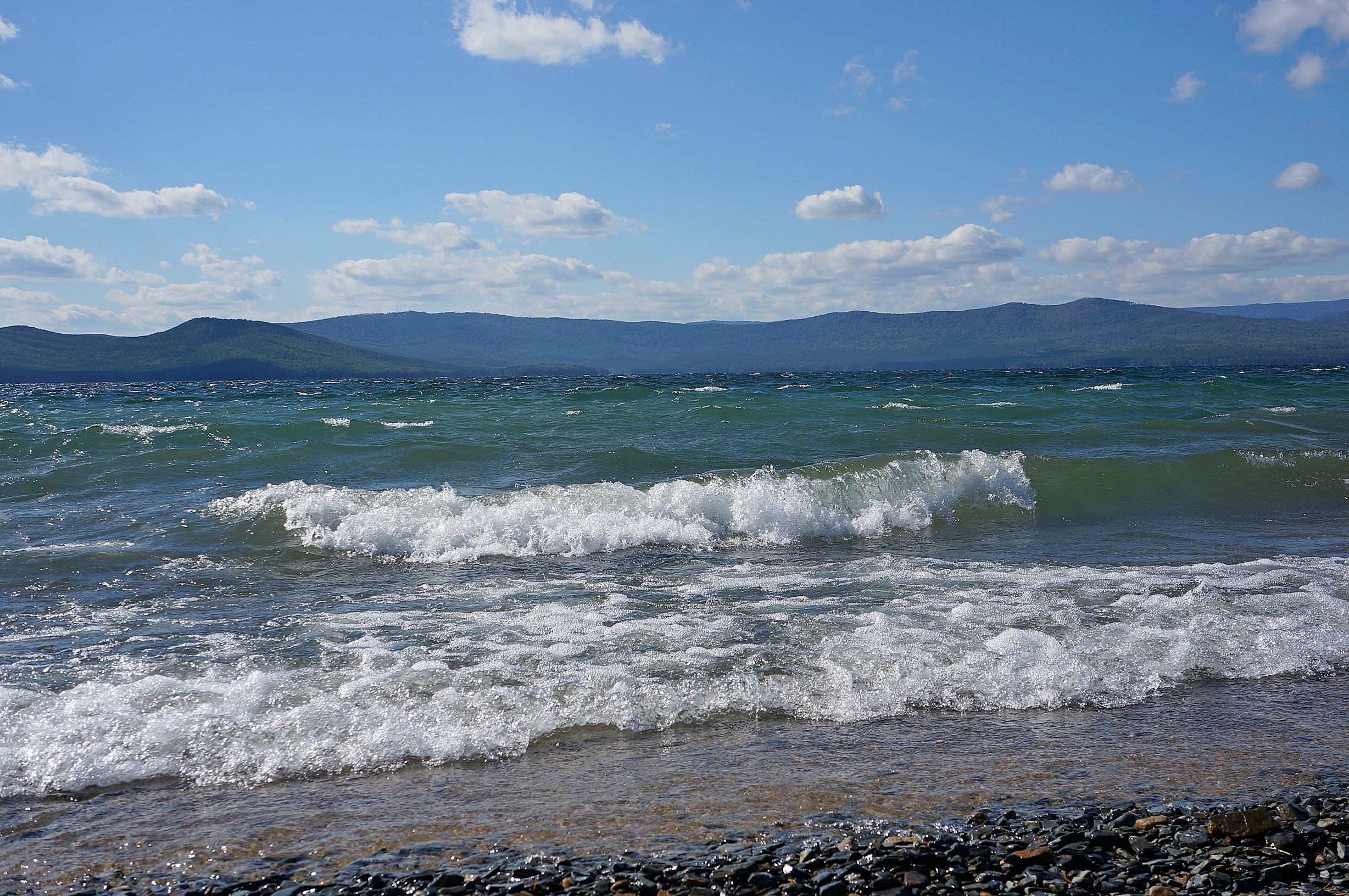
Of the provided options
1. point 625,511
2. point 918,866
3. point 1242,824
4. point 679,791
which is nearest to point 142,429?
point 625,511

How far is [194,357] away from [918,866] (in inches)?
7080

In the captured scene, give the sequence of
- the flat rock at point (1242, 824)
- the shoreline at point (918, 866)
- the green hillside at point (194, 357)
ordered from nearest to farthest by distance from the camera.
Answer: the shoreline at point (918, 866), the flat rock at point (1242, 824), the green hillside at point (194, 357)

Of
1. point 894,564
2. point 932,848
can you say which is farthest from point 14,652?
point 894,564

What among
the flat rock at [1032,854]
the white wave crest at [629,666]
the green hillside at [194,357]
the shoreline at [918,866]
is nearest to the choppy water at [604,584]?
the white wave crest at [629,666]

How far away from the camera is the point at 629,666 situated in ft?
17.9

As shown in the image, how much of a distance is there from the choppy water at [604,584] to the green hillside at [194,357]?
119466 mm

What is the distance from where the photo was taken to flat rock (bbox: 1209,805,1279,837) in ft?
10.3

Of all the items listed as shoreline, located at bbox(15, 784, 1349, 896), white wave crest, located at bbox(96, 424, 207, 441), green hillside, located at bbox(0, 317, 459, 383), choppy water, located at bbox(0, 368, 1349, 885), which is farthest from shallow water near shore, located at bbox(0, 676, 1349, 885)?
green hillside, located at bbox(0, 317, 459, 383)

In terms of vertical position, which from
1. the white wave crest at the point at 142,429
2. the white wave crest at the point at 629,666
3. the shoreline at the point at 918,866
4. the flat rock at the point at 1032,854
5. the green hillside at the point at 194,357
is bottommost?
the white wave crest at the point at 629,666

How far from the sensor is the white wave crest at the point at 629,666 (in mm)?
4293

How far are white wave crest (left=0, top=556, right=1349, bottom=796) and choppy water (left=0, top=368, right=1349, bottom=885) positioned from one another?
0.03 meters

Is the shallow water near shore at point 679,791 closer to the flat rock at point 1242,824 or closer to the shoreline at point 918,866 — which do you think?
the shoreline at point 918,866

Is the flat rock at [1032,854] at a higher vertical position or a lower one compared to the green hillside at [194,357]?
lower

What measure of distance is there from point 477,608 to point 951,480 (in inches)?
325
